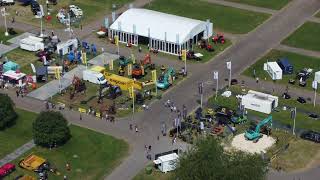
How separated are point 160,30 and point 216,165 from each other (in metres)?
60.1

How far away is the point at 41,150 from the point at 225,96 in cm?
3496

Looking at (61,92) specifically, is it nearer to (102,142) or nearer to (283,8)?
(102,142)

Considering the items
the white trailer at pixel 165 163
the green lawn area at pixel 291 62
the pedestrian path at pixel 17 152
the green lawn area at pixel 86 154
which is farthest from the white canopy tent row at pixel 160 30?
the pedestrian path at pixel 17 152

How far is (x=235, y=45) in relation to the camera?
14625 centimetres

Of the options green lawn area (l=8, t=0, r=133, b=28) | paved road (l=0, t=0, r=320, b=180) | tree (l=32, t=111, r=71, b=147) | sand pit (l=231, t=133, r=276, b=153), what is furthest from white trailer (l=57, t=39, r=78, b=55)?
sand pit (l=231, t=133, r=276, b=153)

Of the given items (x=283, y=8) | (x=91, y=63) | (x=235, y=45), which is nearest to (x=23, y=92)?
(x=91, y=63)

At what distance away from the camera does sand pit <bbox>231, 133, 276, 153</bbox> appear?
10731 centimetres

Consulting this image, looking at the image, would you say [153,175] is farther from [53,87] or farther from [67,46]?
[67,46]

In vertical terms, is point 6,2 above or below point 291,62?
above

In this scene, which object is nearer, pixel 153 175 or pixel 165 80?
pixel 153 175

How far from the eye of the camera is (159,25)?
144 m

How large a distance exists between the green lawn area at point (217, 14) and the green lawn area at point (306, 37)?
949 cm

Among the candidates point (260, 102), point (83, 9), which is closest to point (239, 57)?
point (260, 102)

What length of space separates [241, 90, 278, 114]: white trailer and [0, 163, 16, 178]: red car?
4075 cm
